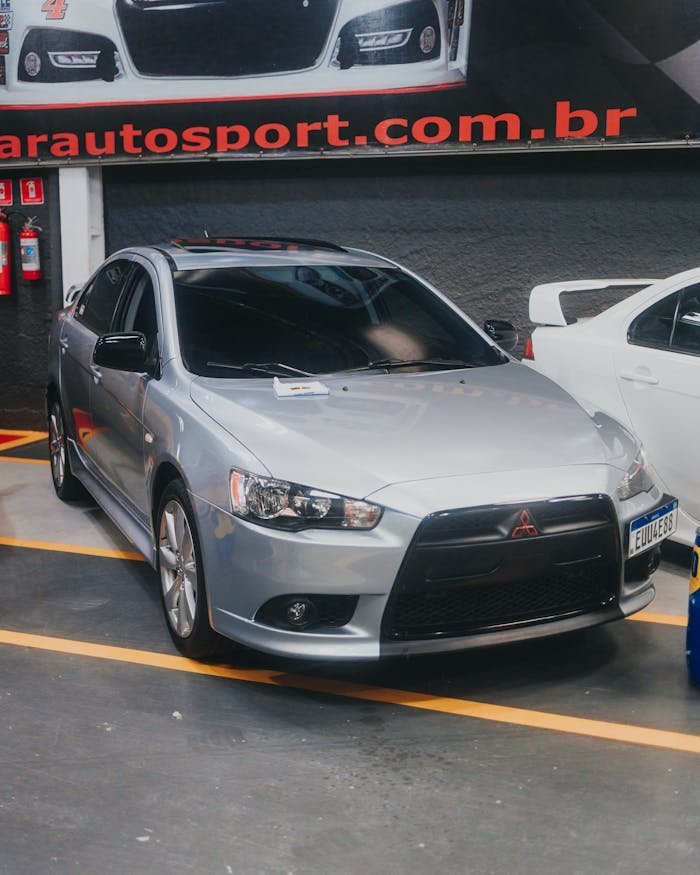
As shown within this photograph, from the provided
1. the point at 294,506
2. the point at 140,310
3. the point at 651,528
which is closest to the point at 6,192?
the point at 140,310

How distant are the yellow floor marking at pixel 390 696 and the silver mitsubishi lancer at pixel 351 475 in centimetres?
13

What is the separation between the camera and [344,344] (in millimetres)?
4992

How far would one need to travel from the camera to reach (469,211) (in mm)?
8719

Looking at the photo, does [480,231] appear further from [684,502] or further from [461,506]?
[461,506]

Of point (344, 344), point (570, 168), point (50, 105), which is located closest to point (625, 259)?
point (570, 168)

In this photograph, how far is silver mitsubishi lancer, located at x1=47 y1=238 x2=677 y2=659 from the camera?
12.3ft

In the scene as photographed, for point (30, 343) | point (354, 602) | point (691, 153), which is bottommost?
point (30, 343)

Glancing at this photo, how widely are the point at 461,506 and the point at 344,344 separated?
4.80 feet

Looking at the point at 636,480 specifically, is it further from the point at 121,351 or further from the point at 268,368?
the point at 121,351

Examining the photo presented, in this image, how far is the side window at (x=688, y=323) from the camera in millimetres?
5262

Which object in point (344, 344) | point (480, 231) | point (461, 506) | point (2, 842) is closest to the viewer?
point (2, 842)

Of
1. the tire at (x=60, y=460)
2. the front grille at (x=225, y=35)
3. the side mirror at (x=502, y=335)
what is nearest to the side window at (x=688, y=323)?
the side mirror at (x=502, y=335)

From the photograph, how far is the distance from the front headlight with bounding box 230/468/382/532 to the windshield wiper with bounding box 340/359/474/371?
3.75ft

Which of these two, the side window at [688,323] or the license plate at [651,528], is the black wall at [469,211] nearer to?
the side window at [688,323]
